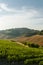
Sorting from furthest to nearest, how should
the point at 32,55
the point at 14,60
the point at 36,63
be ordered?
1. the point at 32,55
2. the point at 14,60
3. the point at 36,63

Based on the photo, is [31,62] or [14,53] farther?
[14,53]

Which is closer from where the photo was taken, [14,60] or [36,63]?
[36,63]

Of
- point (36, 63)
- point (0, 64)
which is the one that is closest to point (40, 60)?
point (36, 63)

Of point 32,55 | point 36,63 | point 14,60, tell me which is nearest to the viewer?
point 36,63

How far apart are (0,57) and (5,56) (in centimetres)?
70

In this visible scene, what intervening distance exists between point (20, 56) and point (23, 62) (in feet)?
7.01

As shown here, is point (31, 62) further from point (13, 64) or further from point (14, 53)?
point (14, 53)

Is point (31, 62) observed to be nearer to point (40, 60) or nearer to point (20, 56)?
point (40, 60)

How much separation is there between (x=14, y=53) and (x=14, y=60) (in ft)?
10.3

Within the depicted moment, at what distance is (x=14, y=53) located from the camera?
28625 millimetres

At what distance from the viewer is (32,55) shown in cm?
2720

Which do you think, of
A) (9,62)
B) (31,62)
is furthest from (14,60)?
(31,62)

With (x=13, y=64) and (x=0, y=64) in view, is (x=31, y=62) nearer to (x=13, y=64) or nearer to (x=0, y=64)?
(x=13, y=64)

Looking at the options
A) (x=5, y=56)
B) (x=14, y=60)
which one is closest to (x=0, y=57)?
(x=5, y=56)
